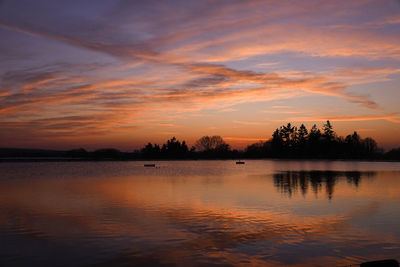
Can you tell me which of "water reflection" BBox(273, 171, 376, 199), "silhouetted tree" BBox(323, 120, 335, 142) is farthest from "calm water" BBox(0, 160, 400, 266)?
"silhouetted tree" BBox(323, 120, 335, 142)

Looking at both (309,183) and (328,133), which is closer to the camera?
(309,183)

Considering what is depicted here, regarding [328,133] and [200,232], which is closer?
[200,232]

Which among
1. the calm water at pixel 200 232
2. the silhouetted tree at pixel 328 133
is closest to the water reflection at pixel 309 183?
the calm water at pixel 200 232

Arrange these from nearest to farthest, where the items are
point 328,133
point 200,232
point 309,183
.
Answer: point 200,232, point 309,183, point 328,133

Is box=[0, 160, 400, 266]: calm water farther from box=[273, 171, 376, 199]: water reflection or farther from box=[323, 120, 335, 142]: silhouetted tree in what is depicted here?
box=[323, 120, 335, 142]: silhouetted tree

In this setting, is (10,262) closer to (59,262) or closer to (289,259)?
(59,262)

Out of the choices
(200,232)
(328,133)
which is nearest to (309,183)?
(200,232)

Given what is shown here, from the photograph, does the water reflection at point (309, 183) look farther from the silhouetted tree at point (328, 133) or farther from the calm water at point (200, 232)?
the silhouetted tree at point (328, 133)

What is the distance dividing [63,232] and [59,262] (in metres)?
5.27

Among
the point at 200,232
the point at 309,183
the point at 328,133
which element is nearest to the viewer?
the point at 200,232

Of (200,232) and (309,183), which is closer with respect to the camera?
(200,232)

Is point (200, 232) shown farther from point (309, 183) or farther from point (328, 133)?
point (328, 133)

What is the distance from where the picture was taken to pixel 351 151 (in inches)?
7357

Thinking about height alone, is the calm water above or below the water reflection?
above
